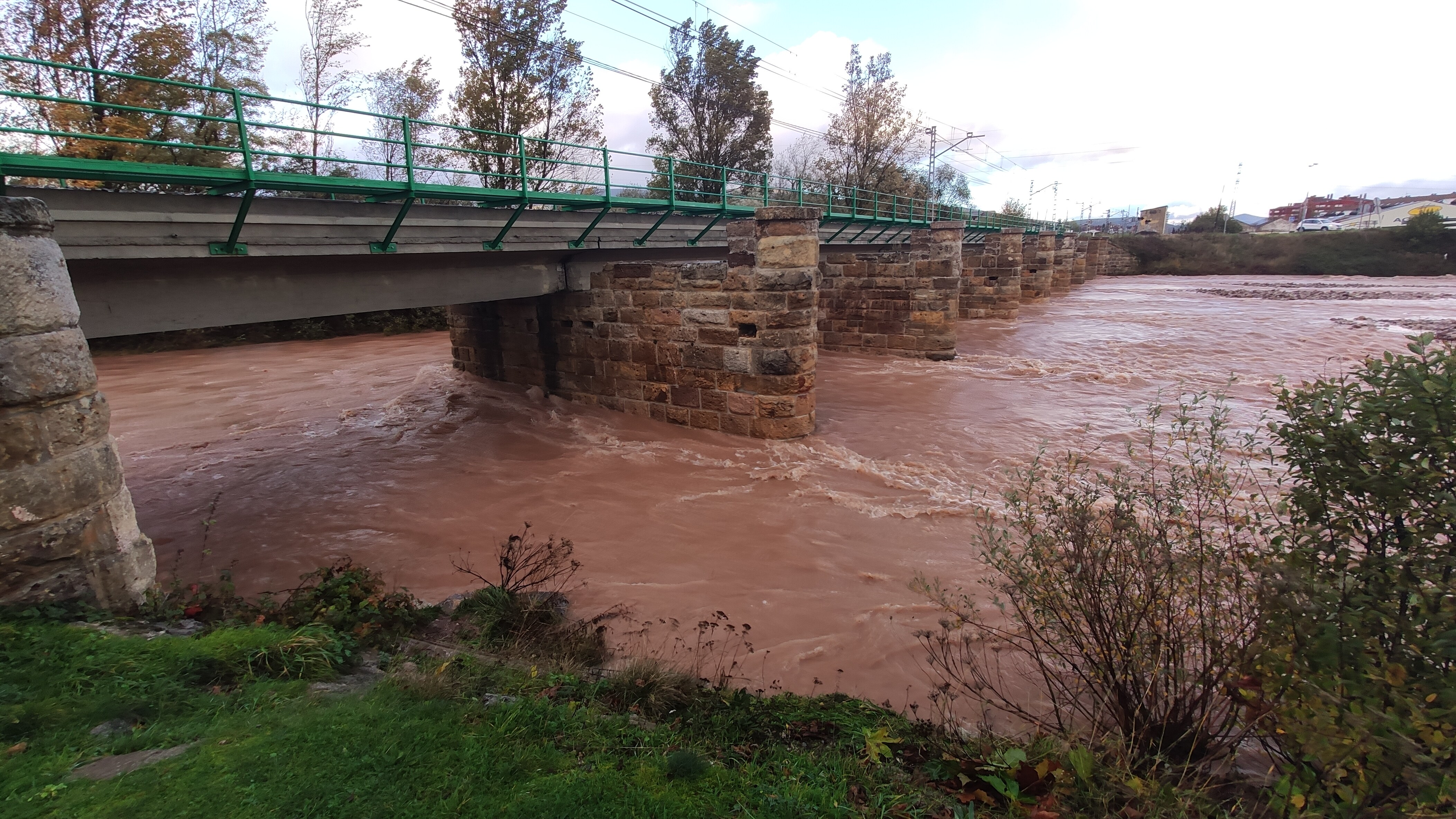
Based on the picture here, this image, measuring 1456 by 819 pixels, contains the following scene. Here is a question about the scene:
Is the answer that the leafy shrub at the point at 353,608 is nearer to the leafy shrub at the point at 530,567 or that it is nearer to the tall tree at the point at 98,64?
the leafy shrub at the point at 530,567

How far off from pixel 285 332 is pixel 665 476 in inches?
757

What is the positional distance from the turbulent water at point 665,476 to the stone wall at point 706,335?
0.47 meters

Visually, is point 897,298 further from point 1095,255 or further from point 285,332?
point 1095,255

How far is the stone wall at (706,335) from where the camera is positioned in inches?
361

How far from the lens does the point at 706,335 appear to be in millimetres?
9734

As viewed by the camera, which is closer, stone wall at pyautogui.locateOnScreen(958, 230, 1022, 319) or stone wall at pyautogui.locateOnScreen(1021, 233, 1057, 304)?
Result: stone wall at pyautogui.locateOnScreen(958, 230, 1022, 319)

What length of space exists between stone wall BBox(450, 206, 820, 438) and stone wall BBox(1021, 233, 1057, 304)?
24118mm

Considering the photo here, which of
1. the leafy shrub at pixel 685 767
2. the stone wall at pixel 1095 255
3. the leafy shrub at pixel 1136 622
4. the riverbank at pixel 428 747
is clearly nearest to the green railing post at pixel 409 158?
the riverbank at pixel 428 747

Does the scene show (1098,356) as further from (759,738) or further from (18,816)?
(18,816)

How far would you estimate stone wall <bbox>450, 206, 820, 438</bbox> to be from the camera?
9172 mm

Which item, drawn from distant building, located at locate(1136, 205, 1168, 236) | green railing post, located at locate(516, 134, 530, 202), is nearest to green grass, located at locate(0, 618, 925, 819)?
green railing post, located at locate(516, 134, 530, 202)

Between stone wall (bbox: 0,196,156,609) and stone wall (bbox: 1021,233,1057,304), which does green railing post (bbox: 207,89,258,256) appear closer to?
stone wall (bbox: 0,196,156,609)

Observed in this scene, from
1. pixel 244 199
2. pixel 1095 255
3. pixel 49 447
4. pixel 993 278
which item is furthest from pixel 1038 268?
pixel 49 447

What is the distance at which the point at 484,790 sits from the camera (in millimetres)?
2514
